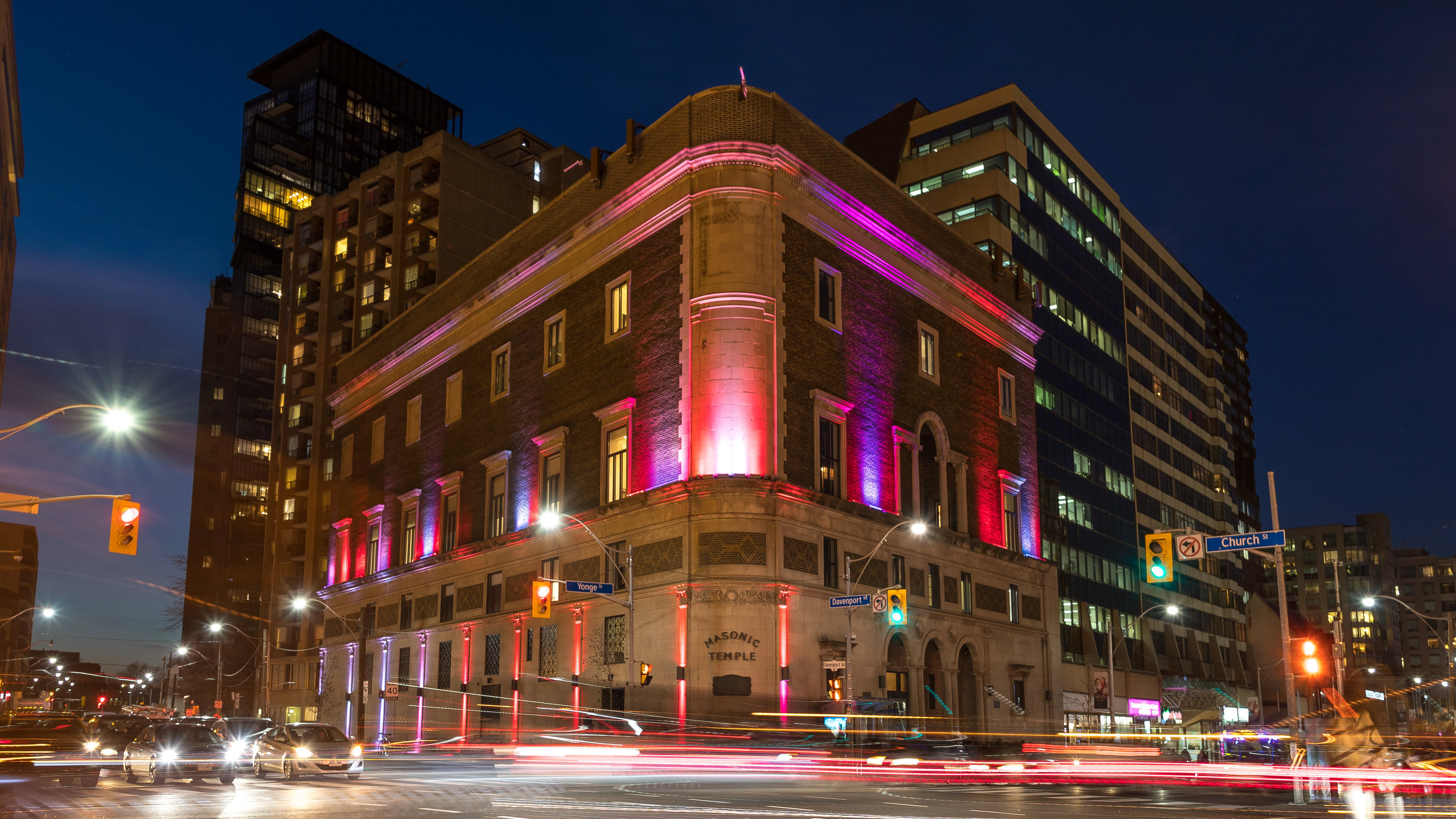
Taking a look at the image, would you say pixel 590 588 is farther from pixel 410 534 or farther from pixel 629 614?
pixel 410 534

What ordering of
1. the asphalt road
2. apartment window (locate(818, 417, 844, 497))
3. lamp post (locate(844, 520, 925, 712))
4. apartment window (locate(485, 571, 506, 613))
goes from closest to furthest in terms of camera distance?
the asphalt road
lamp post (locate(844, 520, 925, 712))
apartment window (locate(818, 417, 844, 497))
apartment window (locate(485, 571, 506, 613))

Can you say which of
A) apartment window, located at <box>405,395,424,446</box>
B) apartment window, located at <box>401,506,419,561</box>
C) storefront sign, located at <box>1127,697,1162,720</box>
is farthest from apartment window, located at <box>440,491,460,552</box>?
storefront sign, located at <box>1127,697,1162,720</box>

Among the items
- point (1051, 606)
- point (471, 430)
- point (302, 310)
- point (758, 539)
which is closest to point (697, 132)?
point (758, 539)

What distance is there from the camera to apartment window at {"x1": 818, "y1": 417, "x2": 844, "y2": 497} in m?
43.4

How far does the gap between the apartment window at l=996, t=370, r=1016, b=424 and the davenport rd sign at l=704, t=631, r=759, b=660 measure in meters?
22.9

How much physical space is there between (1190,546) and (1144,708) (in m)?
55.9

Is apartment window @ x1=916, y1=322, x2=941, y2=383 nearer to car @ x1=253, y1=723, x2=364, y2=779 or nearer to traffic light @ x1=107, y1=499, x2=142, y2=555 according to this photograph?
car @ x1=253, y1=723, x2=364, y2=779

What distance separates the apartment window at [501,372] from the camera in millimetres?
53906

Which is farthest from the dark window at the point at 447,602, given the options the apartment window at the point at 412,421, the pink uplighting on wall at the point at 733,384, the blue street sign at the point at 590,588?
the pink uplighting on wall at the point at 733,384

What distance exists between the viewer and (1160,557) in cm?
3088

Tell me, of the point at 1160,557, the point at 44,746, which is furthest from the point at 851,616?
the point at 44,746

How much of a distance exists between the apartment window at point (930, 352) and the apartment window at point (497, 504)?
64.1 feet

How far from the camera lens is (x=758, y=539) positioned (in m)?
39.4

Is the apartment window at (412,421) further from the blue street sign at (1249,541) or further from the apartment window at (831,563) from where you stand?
the blue street sign at (1249,541)
